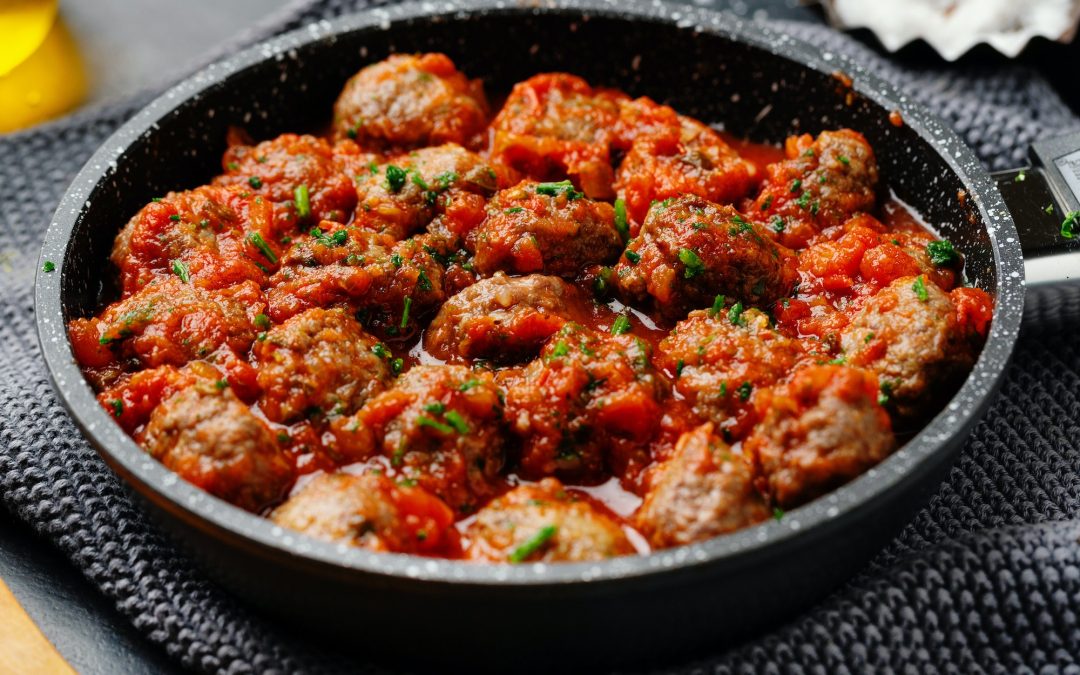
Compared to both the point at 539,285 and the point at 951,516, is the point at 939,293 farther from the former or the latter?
the point at 539,285

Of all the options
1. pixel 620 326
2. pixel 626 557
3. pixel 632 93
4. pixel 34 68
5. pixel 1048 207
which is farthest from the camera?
pixel 34 68

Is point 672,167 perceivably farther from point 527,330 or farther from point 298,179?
point 298,179

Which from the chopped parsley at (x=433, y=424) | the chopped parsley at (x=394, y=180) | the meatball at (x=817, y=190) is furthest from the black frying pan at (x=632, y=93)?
the chopped parsley at (x=394, y=180)

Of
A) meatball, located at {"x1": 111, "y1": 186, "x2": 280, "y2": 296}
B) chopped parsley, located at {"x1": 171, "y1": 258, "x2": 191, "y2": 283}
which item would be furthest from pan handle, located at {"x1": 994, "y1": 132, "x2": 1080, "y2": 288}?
chopped parsley, located at {"x1": 171, "y1": 258, "x2": 191, "y2": 283}

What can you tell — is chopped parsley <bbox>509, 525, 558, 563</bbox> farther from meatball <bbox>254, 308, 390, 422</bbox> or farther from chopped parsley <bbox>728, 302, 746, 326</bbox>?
chopped parsley <bbox>728, 302, 746, 326</bbox>

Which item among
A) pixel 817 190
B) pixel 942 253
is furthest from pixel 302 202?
pixel 942 253

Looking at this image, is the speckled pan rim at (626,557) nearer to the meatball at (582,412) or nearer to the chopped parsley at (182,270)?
the chopped parsley at (182,270)

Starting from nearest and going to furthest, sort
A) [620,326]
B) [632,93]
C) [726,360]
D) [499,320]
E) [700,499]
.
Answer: [700,499], [726,360], [499,320], [620,326], [632,93]

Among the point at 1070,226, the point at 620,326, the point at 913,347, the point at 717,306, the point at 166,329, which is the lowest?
the point at 166,329
